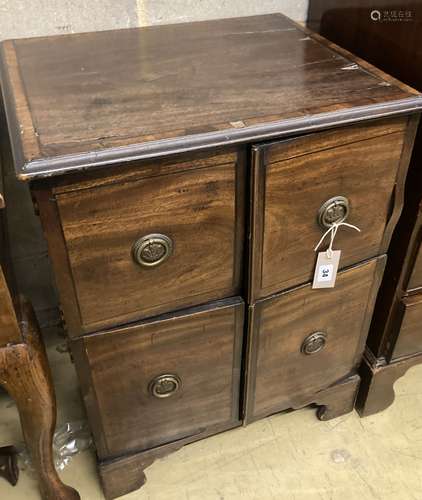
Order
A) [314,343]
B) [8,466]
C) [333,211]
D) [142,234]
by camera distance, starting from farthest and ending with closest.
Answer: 1. [8,466]
2. [314,343]
3. [333,211]
4. [142,234]

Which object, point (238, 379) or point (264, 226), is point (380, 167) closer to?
point (264, 226)

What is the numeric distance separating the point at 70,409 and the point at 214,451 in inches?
14.8

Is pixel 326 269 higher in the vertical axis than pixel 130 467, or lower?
higher

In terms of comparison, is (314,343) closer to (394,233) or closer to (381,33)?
(394,233)

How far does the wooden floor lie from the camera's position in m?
1.19

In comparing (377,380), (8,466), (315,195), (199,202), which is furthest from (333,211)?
(8,466)

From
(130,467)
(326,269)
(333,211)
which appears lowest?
(130,467)

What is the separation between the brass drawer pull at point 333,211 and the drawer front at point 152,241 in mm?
142

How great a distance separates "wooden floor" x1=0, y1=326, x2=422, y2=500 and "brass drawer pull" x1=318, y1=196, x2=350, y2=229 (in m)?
0.63

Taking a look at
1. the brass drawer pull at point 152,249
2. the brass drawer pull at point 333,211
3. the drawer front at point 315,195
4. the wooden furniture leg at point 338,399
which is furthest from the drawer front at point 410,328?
the brass drawer pull at point 152,249

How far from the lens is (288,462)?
1249 mm

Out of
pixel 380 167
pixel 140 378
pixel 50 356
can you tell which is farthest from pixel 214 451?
pixel 380 167

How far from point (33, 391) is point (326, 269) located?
1.80 ft

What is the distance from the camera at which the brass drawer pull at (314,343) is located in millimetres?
1083
